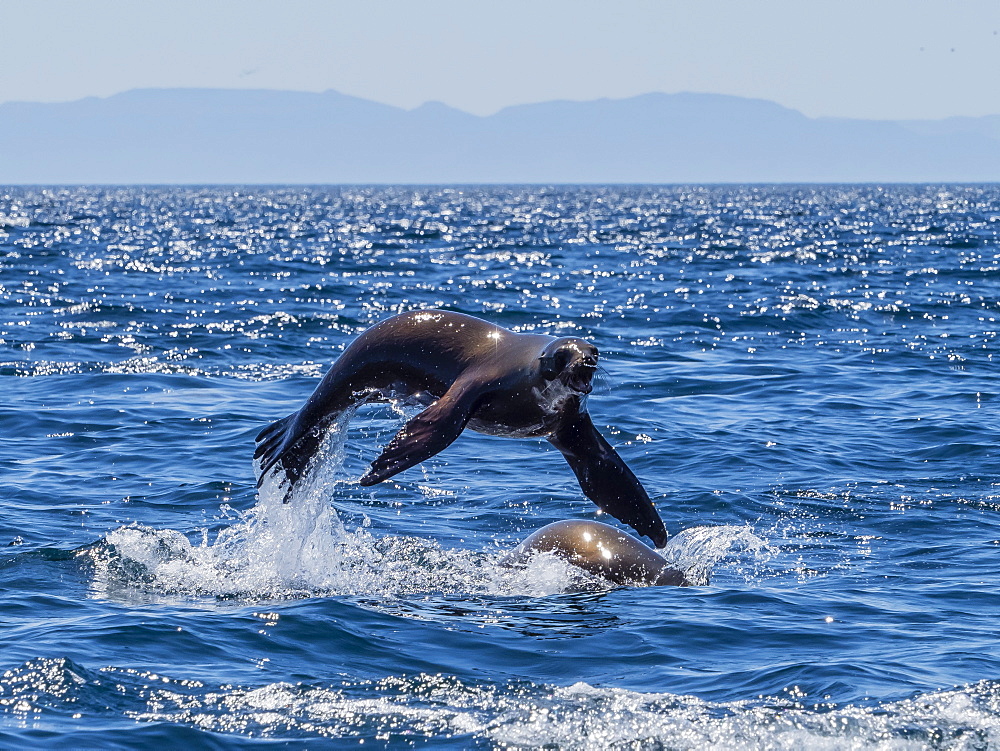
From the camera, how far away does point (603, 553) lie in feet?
35.2

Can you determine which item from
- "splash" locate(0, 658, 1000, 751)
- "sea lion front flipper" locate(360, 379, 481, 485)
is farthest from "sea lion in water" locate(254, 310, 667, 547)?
"splash" locate(0, 658, 1000, 751)

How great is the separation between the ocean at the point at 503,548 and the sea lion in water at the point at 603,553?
0.56ft

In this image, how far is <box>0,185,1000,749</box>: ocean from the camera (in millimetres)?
7762

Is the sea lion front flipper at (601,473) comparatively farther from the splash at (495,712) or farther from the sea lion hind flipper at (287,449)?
the splash at (495,712)

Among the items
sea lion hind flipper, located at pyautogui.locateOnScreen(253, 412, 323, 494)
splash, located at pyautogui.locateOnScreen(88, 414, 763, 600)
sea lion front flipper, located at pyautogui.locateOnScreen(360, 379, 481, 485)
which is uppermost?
sea lion front flipper, located at pyautogui.locateOnScreen(360, 379, 481, 485)

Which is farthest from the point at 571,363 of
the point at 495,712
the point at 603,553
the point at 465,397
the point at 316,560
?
the point at 316,560

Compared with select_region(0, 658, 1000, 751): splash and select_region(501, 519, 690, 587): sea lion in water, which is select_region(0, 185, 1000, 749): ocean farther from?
select_region(501, 519, 690, 587): sea lion in water

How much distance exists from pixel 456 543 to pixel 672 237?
4864 cm

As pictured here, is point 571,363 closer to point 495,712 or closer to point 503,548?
point 495,712

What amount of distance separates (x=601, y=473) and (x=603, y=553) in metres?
0.89

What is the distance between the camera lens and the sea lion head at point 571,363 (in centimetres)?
908

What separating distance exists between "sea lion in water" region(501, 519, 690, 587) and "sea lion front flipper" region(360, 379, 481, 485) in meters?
1.75

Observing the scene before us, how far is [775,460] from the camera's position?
1549 centimetres

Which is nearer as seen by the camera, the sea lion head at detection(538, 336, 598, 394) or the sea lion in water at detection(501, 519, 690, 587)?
the sea lion head at detection(538, 336, 598, 394)
